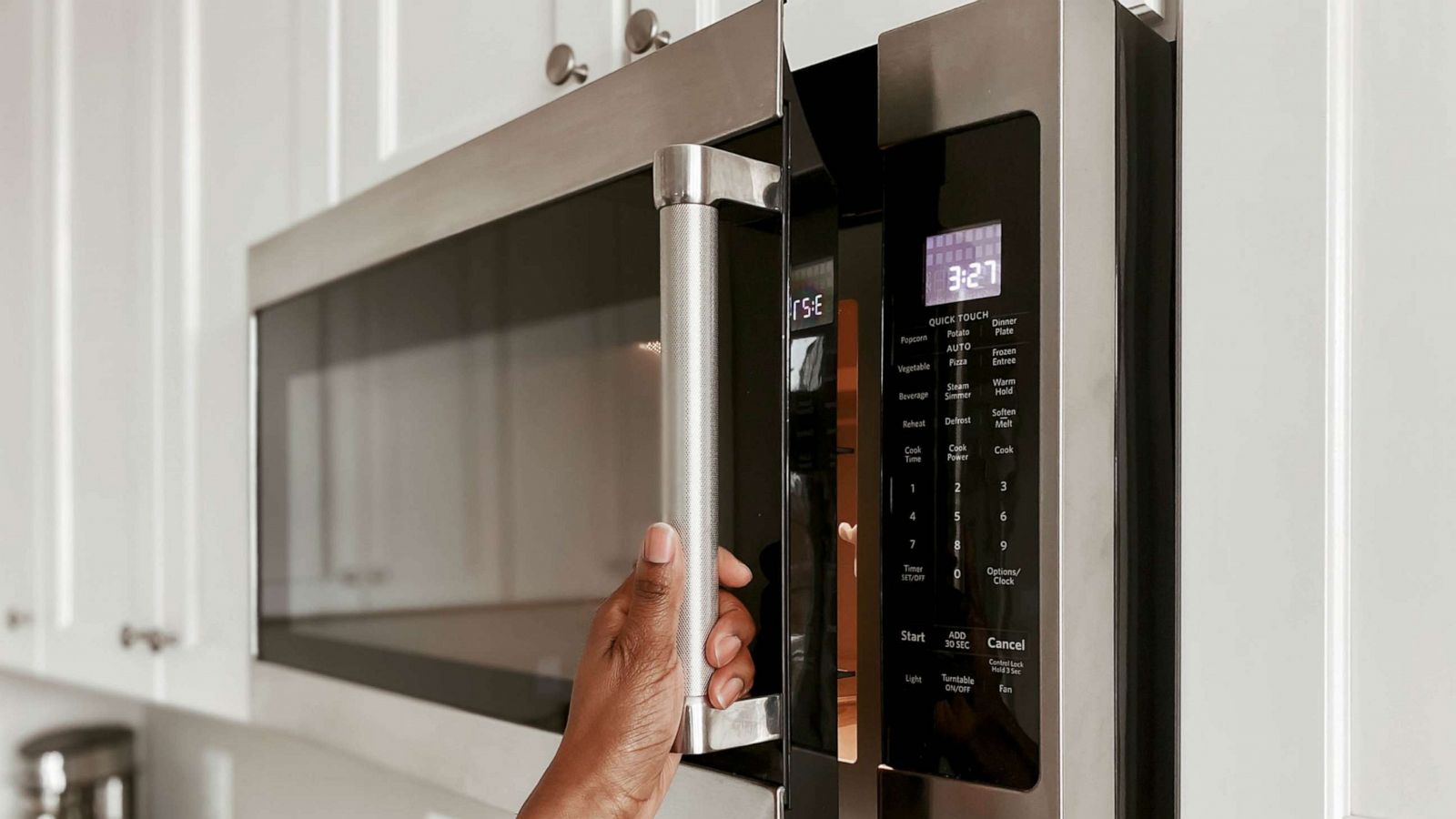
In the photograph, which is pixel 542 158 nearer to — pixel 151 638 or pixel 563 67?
pixel 563 67

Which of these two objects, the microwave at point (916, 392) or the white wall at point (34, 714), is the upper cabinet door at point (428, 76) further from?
the white wall at point (34, 714)

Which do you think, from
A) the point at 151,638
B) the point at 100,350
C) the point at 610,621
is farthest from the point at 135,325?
the point at 610,621

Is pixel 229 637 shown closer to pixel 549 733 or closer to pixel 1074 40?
pixel 549 733

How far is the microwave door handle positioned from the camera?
0.42 meters

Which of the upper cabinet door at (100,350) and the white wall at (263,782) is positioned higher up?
the upper cabinet door at (100,350)

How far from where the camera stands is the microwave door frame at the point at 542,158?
480 millimetres

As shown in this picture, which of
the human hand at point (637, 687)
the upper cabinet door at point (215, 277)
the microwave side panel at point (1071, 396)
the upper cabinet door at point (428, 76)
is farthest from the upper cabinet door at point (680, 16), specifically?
the upper cabinet door at point (215, 277)

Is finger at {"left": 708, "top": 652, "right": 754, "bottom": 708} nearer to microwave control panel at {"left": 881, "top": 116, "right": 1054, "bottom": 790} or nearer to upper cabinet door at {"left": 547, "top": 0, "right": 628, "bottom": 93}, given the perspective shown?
microwave control panel at {"left": 881, "top": 116, "right": 1054, "bottom": 790}

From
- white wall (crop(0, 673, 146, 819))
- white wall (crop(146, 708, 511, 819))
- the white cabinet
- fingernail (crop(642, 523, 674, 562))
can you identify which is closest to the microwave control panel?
fingernail (crop(642, 523, 674, 562))

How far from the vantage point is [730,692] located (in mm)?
430

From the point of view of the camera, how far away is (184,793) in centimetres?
180

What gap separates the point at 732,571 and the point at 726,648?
0.04 meters
